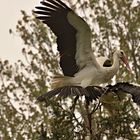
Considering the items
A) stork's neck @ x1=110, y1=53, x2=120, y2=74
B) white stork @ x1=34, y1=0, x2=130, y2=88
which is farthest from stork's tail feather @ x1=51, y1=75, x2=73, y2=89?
stork's neck @ x1=110, y1=53, x2=120, y2=74

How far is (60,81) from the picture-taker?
8.51 m

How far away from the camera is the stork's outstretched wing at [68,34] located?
8.29m

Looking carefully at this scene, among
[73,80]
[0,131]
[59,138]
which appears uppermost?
[73,80]

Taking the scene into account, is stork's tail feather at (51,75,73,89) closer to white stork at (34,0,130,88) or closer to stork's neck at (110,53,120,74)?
white stork at (34,0,130,88)

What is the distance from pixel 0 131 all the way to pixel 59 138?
35.5 feet

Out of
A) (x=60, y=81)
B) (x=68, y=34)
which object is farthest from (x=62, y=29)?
(x=60, y=81)

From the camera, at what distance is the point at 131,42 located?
58.4 ft

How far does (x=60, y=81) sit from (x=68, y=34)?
2.03ft

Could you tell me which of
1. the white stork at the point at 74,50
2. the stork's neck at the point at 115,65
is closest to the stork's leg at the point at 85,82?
the white stork at the point at 74,50

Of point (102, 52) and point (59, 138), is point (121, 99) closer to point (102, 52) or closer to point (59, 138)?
point (59, 138)

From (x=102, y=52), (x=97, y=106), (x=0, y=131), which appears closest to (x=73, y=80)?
(x=97, y=106)

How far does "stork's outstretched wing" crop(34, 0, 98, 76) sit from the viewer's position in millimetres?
8291

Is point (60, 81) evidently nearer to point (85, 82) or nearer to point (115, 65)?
point (85, 82)

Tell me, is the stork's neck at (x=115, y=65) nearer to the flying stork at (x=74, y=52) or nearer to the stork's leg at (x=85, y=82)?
the flying stork at (x=74, y=52)
